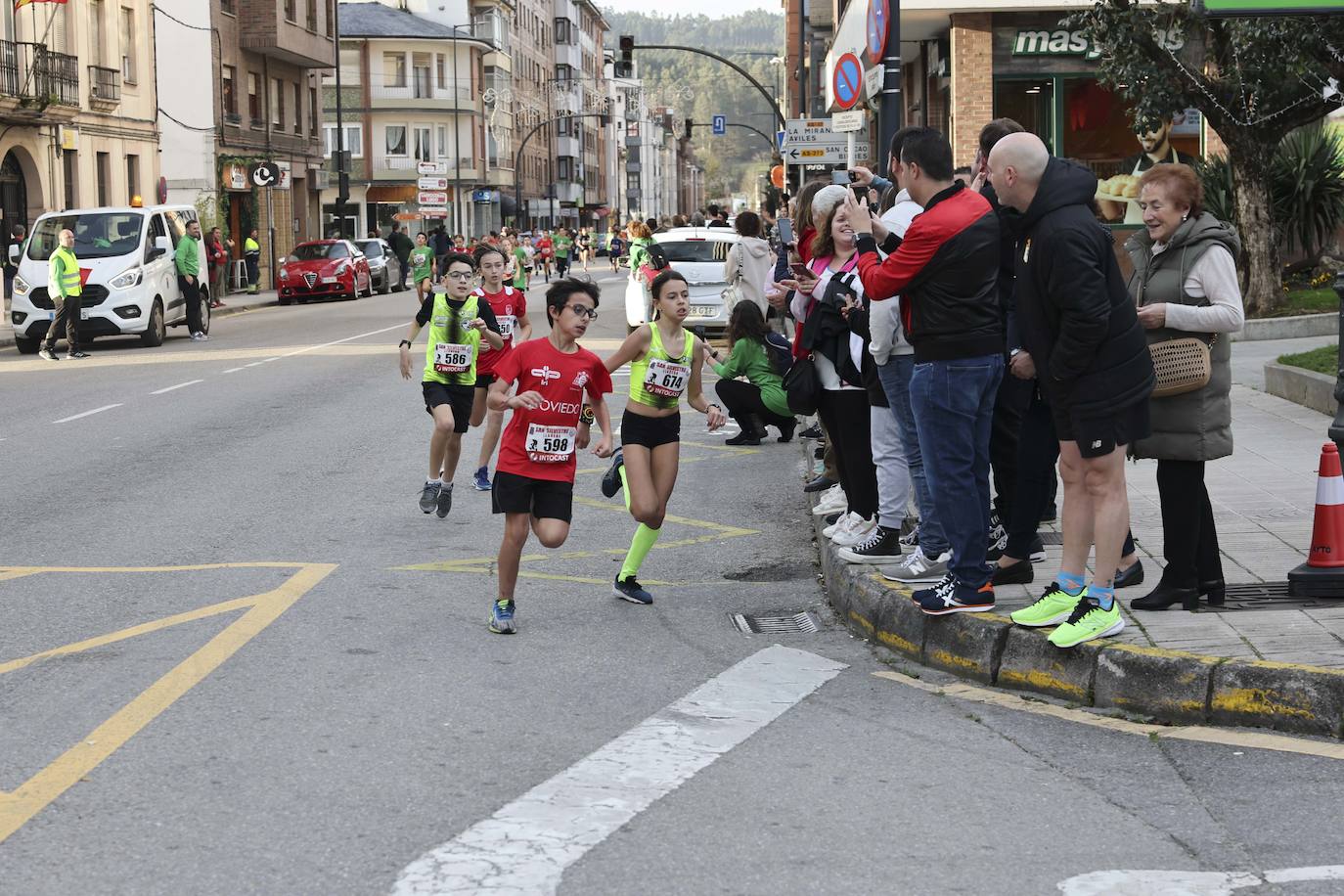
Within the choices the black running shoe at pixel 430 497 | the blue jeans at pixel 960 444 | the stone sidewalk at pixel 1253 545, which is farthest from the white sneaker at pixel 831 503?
the blue jeans at pixel 960 444

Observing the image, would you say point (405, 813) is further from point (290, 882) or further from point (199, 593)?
point (199, 593)

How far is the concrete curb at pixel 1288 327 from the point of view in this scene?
1934 cm

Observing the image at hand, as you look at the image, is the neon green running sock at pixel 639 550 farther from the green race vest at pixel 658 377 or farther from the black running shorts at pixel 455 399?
the black running shorts at pixel 455 399

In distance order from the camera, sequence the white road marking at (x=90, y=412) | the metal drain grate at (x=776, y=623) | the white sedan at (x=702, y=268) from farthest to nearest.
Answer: the white sedan at (x=702, y=268), the white road marking at (x=90, y=412), the metal drain grate at (x=776, y=623)

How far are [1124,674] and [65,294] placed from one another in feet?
68.8

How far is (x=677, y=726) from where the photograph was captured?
19.1 feet

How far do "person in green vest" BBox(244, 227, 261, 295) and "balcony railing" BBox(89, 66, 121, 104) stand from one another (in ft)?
24.6

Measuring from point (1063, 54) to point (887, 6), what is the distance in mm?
15383

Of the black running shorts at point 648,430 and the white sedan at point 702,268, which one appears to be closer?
the black running shorts at point 648,430

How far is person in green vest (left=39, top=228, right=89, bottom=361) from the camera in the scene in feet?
78.8

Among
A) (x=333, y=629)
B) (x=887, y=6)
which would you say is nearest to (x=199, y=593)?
(x=333, y=629)

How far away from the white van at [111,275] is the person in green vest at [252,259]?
20.2m

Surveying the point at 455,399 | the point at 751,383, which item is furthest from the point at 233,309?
the point at 455,399

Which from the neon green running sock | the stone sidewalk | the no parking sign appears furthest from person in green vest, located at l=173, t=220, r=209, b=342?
the neon green running sock
